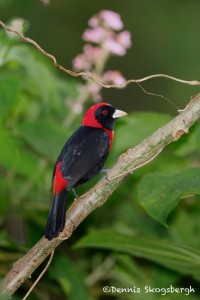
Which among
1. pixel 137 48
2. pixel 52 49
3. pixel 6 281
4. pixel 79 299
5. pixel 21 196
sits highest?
pixel 137 48

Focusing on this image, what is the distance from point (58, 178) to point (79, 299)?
0.91 meters

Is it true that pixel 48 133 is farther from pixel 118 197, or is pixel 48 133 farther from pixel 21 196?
pixel 118 197

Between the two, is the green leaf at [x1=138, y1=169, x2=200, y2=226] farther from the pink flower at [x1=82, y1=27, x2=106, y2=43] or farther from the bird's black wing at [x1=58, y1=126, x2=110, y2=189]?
the pink flower at [x1=82, y1=27, x2=106, y2=43]

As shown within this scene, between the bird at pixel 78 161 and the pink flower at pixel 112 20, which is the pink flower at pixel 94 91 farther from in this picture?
the bird at pixel 78 161

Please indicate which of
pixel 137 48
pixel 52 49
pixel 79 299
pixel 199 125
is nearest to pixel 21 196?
pixel 79 299

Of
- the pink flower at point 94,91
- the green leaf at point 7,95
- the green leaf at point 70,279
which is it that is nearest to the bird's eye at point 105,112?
the green leaf at point 7,95

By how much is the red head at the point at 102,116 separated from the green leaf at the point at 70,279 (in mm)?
814

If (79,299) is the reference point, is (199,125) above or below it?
above

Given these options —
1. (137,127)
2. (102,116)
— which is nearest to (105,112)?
(102,116)

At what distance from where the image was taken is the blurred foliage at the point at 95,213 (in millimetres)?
2908

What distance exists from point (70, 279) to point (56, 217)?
103 cm

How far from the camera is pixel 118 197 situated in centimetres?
417

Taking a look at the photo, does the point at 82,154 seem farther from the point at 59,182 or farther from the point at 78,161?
the point at 59,182

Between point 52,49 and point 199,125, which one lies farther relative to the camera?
point 52,49
